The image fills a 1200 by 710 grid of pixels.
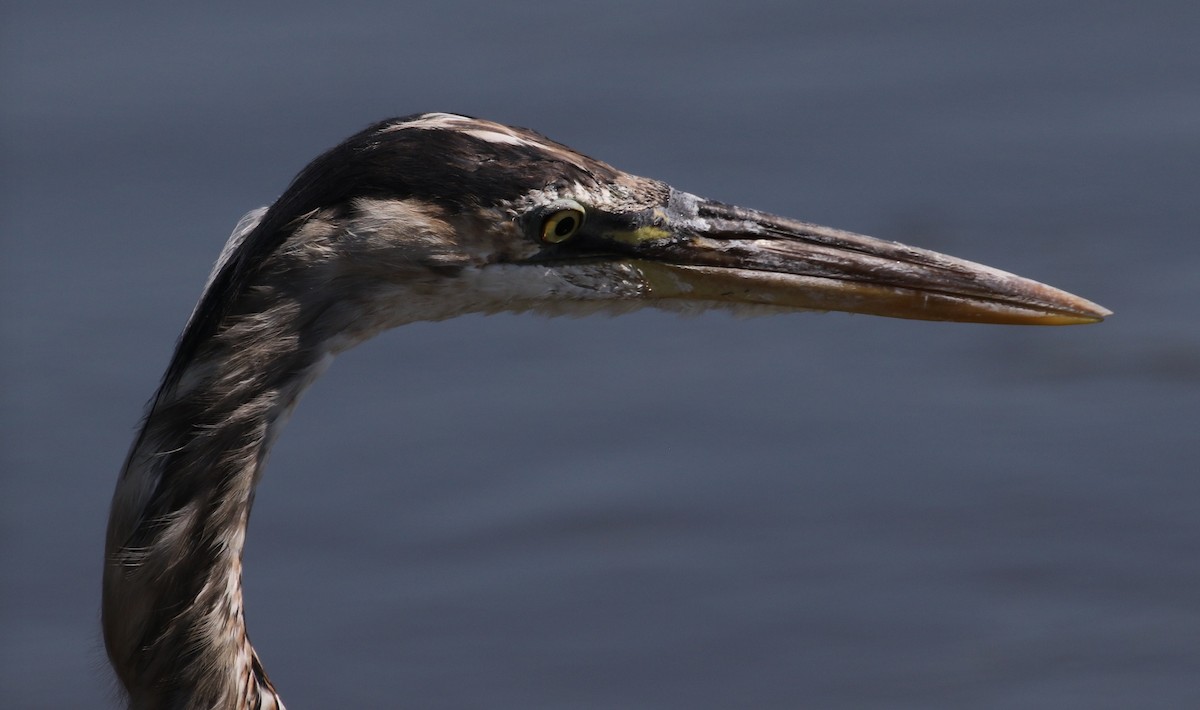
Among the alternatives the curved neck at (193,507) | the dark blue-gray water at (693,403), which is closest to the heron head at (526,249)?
the curved neck at (193,507)

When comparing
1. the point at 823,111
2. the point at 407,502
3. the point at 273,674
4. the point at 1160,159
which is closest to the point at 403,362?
the point at 407,502

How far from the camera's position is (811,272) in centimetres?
490

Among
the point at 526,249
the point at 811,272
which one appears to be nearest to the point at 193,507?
the point at 526,249

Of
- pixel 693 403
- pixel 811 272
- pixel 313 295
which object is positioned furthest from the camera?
pixel 693 403

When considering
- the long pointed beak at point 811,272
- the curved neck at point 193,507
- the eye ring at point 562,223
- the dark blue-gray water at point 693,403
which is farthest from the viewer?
the dark blue-gray water at point 693,403

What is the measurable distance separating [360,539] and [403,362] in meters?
0.76

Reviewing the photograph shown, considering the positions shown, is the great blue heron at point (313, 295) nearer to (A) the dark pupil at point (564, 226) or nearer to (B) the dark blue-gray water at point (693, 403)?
(A) the dark pupil at point (564, 226)

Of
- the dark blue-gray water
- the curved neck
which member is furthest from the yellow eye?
the dark blue-gray water

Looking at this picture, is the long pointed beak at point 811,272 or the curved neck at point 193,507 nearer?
the curved neck at point 193,507

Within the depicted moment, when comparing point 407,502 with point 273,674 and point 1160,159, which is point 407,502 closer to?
point 273,674

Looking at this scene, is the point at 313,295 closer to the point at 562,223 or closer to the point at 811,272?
the point at 562,223

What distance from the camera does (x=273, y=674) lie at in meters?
6.93

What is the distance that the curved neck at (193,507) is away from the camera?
4.21 meters

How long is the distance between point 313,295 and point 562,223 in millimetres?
623
